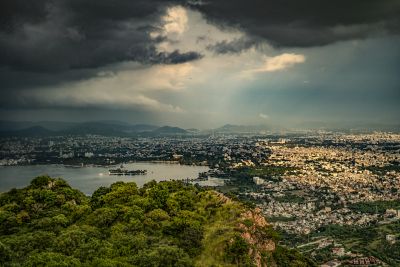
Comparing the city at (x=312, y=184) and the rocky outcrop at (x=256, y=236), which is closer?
the rocky outcrop at (x=256, y=236)

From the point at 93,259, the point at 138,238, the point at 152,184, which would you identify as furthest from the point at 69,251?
the point at 152,184

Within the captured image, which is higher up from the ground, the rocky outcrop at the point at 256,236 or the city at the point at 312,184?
the rocky outcrop at the point at 256,236

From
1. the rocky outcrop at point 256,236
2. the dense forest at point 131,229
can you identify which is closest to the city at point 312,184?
the rocky outcrop at point 256,236

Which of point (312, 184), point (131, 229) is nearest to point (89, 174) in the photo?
point (312, 184)

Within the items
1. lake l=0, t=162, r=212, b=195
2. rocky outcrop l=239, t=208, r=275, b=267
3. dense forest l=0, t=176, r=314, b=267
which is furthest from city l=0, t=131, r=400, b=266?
dense forest l=0, t=176, r=314, b=267

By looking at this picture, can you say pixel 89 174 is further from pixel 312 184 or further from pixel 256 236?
pixel 256 236

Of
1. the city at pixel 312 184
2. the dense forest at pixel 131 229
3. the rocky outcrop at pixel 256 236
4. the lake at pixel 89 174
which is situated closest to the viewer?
the dense forest at pixel 131 229

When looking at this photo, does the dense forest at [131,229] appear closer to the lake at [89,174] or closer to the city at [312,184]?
the city at [312,184]
